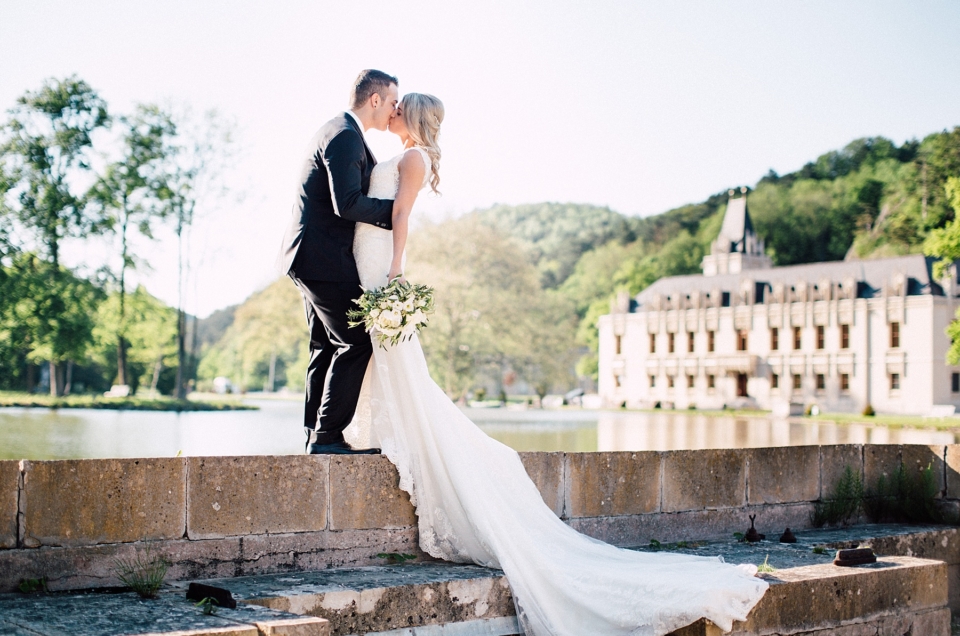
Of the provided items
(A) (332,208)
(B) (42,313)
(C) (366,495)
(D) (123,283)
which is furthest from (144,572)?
(D) (123,283)

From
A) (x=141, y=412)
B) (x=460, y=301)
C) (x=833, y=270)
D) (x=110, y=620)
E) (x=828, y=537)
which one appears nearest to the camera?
(x=110, y=620)

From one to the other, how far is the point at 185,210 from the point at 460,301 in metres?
13.9

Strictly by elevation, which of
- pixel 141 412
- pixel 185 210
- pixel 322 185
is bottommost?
pixel 141 412

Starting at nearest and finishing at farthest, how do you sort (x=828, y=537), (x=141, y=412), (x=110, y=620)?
(x=110, y=620)
(x=828, y=537)
(x=141, y=412)

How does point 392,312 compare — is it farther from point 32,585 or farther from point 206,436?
point 206,436

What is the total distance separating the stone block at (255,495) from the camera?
475 centimetres

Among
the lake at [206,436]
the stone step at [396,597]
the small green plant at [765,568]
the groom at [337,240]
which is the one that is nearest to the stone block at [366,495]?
the groom at [337,240]

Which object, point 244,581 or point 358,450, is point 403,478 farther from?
point 244,581

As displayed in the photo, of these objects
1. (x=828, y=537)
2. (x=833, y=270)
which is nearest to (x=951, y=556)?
(x=828, y=537)

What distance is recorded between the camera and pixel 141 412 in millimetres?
36969

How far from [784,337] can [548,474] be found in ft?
256

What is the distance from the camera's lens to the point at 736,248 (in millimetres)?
96500

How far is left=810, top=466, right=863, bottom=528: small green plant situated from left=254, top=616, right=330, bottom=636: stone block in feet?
16.8

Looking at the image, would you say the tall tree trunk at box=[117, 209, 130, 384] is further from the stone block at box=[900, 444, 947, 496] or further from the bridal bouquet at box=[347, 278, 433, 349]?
the bridal bouquet at box=[347, 278, 433, 349]
